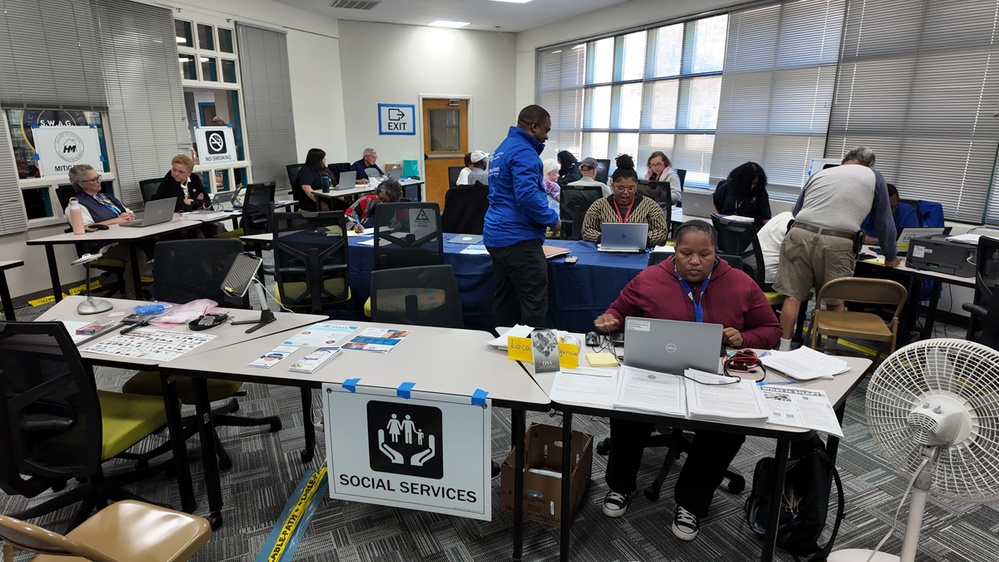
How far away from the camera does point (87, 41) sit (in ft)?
18.6

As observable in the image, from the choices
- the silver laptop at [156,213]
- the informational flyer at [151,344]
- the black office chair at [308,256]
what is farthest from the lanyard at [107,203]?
the informational flyer at [151,344]

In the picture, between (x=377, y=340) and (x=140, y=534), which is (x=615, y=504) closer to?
(x=377, y=340)

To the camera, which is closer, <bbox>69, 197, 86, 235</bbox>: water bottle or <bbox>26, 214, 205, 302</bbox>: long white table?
<bbox>26, 214, 205, 302</bbox>: long white table

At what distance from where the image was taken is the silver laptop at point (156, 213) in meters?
5.09

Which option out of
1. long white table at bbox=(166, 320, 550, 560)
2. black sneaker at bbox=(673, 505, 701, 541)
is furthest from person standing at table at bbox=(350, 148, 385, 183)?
black sneaker at bbox=(673, 505, 701, 541)

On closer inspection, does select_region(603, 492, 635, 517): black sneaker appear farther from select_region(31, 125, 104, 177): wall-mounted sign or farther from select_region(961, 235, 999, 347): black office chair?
select_region(31, 125, 104, 177): wall-mounted sign

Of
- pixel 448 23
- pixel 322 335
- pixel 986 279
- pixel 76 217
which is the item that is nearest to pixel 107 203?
pixel 76 217

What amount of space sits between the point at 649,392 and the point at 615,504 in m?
0.76

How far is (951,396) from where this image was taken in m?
1.38

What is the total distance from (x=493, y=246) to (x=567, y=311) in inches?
31.6

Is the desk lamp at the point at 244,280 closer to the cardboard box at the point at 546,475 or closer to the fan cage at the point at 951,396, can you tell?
the cardboard box at the point at 546,475

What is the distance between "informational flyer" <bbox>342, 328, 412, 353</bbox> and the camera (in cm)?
231

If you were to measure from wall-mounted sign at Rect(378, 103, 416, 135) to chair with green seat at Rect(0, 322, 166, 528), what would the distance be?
28.3 ft

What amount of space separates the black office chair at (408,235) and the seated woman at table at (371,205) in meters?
0.56
